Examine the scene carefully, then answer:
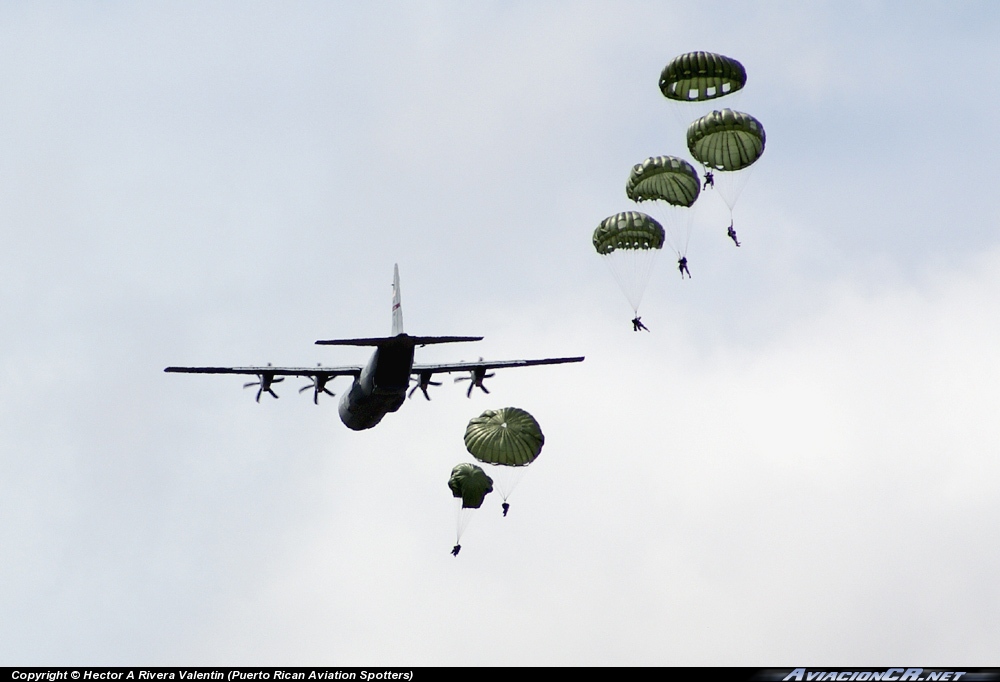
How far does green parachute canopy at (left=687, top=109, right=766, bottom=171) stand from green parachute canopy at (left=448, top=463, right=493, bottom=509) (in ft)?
60.0

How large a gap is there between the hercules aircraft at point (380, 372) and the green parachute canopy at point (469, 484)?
16.5 ft

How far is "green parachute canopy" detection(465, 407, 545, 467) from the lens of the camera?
6500 cm

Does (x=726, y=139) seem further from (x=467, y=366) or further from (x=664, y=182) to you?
(x=467, y=366)

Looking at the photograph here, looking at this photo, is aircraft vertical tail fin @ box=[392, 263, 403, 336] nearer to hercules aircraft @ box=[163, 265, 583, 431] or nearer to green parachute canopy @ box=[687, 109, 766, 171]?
hercules aircraft @ box=[163, 265, 583, 431]

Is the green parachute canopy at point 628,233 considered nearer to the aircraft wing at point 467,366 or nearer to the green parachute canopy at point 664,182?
the green parachute canopy at point 664,182

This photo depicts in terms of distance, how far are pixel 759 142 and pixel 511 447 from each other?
1835cm

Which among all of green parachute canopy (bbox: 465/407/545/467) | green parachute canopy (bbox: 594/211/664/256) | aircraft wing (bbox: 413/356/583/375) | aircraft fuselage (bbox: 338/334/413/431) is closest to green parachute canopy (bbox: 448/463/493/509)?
green parachute canopy (bbox: 465/407/545/467)

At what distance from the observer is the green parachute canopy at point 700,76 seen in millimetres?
64188

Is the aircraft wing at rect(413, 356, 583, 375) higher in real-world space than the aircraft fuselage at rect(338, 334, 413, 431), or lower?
higher

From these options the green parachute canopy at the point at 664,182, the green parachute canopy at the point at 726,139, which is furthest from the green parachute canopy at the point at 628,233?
the green parachute canopy at the point at 726,139

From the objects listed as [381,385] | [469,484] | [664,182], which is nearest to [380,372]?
[381,385]

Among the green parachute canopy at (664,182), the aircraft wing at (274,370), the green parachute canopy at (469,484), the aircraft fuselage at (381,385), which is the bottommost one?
the green parachute canopy at (469,484)
